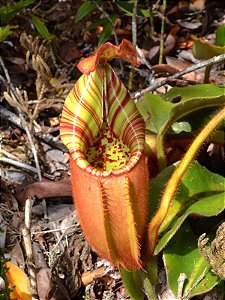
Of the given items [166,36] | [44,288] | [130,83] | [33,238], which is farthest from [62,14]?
[44,288]

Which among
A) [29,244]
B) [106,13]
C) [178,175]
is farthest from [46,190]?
[106,13]

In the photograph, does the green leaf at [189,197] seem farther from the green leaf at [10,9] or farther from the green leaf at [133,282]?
the green leaf at [10,9]

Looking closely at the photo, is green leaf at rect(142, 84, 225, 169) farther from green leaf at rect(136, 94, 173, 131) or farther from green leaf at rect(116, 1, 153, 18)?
green leaf at rect(116, 1, 153, 18)

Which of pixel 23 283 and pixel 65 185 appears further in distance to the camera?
pixel 65 185

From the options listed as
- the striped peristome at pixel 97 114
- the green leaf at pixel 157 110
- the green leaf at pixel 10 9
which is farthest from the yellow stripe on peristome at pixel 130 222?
the green leaf at pixel 10 9

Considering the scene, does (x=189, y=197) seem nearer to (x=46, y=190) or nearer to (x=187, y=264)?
(x=187, y=264)

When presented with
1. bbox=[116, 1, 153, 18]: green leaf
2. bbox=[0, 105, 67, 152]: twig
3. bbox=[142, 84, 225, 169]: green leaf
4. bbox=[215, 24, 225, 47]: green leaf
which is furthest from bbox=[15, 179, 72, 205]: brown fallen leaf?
bbox=[116, 1, 153, 18]: green leaf

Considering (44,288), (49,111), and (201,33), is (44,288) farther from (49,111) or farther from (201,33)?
(201,33)

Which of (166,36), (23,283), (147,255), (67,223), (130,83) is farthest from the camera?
(166,36)
